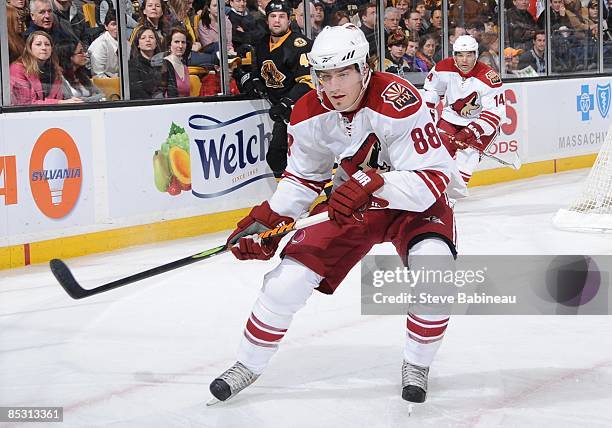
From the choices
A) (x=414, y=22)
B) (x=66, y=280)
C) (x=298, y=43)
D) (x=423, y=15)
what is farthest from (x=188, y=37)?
(x=66, y=280)

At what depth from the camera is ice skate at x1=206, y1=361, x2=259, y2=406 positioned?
2.56 meters

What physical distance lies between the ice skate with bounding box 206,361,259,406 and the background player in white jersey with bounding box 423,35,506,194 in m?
3.16

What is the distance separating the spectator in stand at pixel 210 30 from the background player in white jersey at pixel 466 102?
4.10 feet

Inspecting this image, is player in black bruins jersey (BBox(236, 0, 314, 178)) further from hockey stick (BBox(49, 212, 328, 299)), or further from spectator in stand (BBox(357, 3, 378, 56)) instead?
hockey stick (BBox(49, 212, 328, 299))

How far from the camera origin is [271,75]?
588 cm

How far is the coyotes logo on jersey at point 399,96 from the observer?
2512 mm

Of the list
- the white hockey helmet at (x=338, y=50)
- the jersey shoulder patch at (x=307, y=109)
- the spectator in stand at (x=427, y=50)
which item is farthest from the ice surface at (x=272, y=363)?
the spectator in stand at (x=427, y=50)

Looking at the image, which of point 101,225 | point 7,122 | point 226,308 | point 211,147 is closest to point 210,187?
point 211,147

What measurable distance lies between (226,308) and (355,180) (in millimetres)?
1498

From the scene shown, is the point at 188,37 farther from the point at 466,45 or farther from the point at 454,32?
the point at 454,32

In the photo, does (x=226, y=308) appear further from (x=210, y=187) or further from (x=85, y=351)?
(x=210, y=187)

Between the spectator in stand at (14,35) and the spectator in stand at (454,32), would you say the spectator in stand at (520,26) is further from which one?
the spectator in stand at (14,35)

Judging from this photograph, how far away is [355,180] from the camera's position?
7.93 feet

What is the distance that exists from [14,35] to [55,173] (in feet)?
2.16
